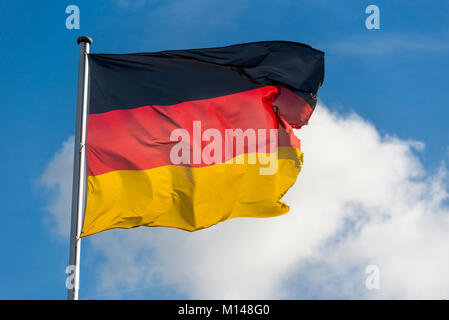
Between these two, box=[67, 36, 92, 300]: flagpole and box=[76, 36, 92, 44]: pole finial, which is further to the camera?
box=[76, 36, 92, 44]: pole finial

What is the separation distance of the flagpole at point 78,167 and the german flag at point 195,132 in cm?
28

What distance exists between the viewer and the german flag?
13141 mm

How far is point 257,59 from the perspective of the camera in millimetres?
15062

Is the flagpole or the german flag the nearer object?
the flagpole

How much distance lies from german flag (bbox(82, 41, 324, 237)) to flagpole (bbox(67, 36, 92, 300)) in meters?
0.28

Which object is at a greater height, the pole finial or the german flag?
the pole finial

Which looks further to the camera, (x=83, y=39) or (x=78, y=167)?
(x=83, y=39)

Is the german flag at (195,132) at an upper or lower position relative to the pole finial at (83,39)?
lower

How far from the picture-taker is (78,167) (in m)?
12.6

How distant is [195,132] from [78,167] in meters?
2.53

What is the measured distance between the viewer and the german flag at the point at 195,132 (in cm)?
1314

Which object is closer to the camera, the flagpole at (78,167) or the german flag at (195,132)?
the flagpole at (78,167)
